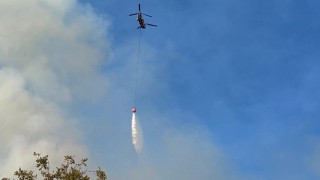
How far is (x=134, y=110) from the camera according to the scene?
68812 mm

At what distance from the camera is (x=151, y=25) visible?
76812 millimetres

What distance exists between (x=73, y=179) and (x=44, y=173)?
450 centimetres

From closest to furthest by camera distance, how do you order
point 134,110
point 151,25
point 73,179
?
point 73,179, point 134,110, point 151,25

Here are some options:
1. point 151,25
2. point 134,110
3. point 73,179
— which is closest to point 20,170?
point 73,179

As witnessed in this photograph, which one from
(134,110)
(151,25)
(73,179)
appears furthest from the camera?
(151,25)

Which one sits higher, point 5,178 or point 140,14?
point 140,14

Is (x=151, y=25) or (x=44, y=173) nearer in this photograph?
(x=44, y=173)

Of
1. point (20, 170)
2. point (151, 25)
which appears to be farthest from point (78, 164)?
point (151, 25)

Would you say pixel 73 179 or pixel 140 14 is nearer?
pixel 73 179

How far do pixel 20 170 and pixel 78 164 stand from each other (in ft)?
22.2

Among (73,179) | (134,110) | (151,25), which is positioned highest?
(151,25)

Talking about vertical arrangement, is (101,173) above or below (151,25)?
below

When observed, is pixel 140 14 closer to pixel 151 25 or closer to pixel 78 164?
pixel 151 25

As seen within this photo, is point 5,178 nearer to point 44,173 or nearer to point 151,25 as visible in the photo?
point 44,173
